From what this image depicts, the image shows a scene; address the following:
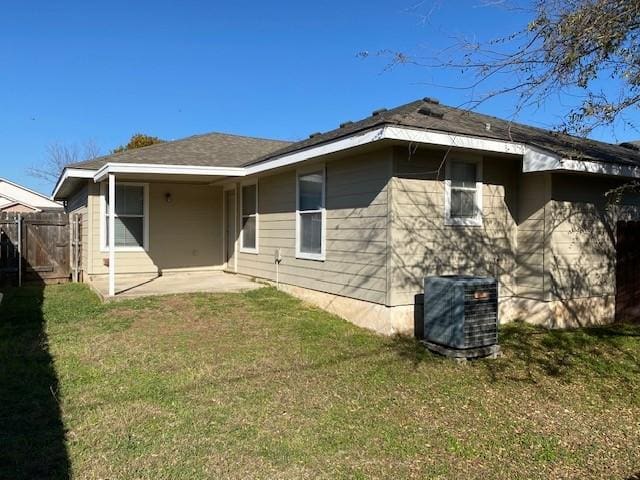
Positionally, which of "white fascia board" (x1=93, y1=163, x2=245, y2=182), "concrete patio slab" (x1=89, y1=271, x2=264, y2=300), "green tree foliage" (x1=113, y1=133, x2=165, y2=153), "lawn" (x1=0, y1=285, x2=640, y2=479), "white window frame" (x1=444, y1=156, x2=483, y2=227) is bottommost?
"lawn" (x1=0, y1=285, x2=640, y2=479)

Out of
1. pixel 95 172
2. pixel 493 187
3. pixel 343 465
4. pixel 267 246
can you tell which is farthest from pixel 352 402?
pixel 95 172

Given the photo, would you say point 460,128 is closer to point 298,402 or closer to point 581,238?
point 581,238

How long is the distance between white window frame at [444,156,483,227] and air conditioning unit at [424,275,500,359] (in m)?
1.39

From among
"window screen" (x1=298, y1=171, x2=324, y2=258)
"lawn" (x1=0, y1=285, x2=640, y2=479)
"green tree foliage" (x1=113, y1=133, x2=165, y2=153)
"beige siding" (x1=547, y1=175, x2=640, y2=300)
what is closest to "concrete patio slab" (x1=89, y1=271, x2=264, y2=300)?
"window screen" (x1=298, y1=171, x2=324, y2=258)

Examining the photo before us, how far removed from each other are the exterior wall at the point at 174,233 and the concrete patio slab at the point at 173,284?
0.29 metres

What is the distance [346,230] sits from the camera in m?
7.76

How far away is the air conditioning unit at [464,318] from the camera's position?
231 inches

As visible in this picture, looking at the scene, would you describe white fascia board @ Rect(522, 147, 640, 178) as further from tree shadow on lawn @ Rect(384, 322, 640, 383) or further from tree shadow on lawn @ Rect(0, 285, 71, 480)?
tree shadow on lawn @ Rect(0, 285, 71, 480)

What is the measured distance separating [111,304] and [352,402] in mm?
5316

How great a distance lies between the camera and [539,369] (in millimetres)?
5691

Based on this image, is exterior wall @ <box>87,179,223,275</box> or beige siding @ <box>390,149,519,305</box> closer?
beige siding @ <box>390,149,519,305</box>

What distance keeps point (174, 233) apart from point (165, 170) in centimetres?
296

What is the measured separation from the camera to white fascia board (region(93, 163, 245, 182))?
8852 mm

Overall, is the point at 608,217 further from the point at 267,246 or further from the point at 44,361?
the point at 44,361
